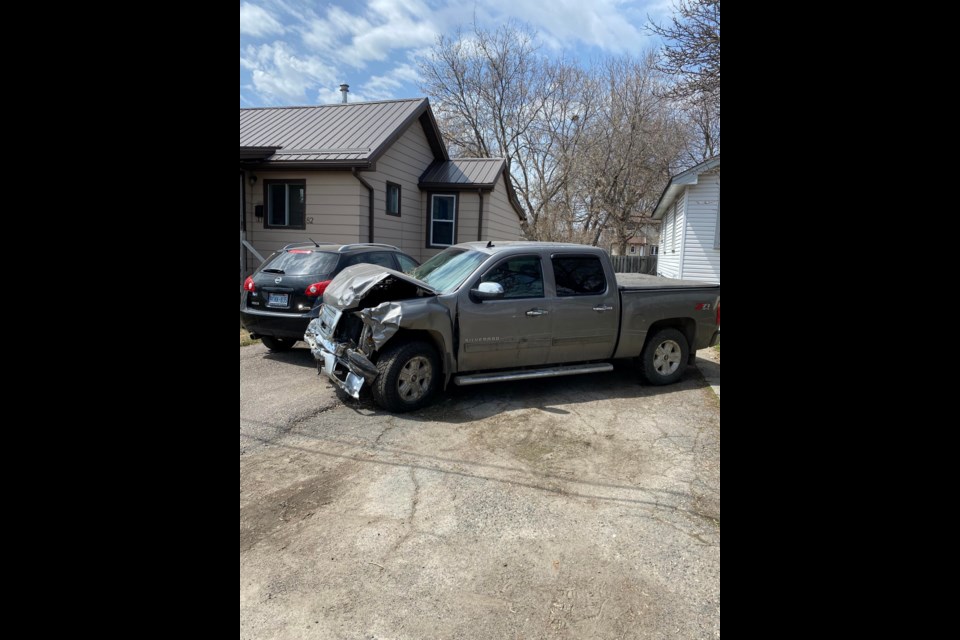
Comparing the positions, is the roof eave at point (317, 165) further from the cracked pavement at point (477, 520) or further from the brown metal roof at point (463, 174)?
the cracked pavement at point (477, 520)

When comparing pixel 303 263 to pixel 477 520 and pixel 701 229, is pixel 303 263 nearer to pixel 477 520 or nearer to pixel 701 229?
pixel 477 520

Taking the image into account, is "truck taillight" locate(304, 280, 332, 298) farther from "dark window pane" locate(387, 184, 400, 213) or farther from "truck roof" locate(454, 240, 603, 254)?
"dark window pane" locate(387, 184, 400, 213)

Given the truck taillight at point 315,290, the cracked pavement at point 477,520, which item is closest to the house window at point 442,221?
the truck taillight at point 315,290

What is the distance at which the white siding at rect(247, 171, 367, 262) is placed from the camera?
1280 cm

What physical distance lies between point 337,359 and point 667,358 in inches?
167

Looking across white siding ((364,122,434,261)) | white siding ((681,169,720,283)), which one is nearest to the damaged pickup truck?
white siding ((364,122,434,261))

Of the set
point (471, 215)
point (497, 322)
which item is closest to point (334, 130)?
point (471, 215)

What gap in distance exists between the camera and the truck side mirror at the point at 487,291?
222 inches
